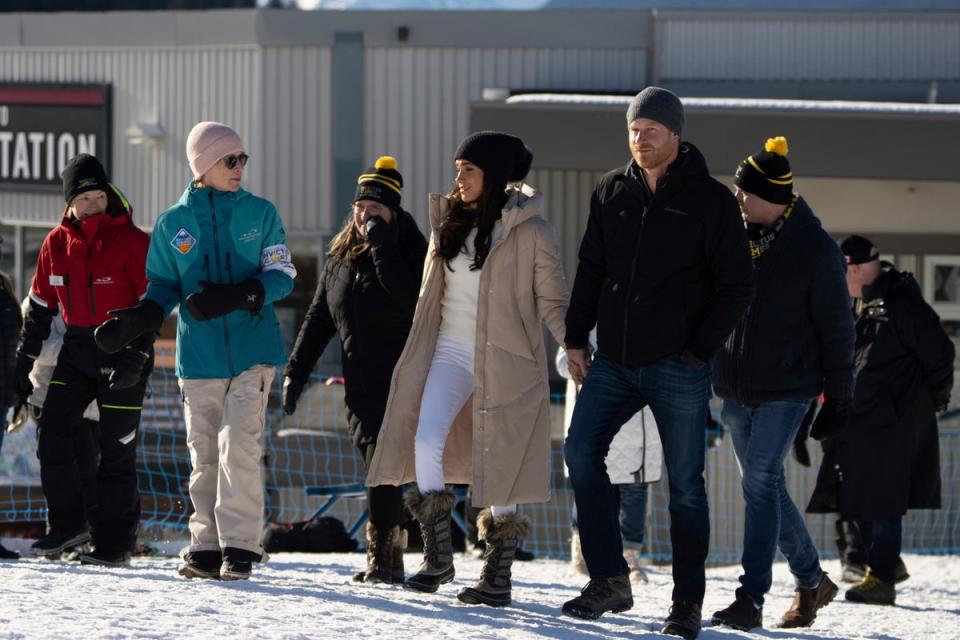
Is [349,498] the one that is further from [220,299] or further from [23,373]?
[220,299]

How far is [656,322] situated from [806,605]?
1.54m

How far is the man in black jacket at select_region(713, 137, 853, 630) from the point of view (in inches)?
220

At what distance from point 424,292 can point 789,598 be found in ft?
9.27

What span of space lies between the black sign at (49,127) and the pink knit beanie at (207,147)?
11.7 m

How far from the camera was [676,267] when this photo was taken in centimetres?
508

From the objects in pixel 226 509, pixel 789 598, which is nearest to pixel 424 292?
pixel 226 509

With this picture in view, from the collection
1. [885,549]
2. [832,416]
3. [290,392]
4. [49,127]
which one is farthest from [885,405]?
[49,127]

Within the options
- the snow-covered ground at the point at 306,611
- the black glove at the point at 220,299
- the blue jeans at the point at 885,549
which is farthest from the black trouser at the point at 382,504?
the blue jeans at the point at 885,549

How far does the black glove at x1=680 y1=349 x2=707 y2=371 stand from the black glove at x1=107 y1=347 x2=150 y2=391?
84.9 inches

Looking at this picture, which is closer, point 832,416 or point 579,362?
point 579,362

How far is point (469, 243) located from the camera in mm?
5625

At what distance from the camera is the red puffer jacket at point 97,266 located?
6.27m

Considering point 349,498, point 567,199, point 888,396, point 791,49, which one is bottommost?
point 349,498

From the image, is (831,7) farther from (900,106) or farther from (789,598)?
(789,598)
